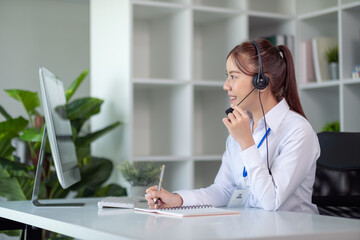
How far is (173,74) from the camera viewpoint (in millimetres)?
3490

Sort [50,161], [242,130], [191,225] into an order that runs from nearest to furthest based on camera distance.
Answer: [191,225] < [242,130] < [50,161]

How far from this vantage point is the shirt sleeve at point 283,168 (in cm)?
171

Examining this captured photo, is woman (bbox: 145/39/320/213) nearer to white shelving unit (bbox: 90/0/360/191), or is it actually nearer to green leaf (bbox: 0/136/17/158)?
white shelving unit (bbox: 90/0/360/191)

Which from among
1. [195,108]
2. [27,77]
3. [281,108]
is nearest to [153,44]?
[195,108]

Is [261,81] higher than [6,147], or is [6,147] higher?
[261,81]

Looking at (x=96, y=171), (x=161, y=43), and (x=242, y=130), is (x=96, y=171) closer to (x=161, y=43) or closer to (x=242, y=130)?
(x=161, y=43)

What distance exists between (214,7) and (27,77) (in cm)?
314

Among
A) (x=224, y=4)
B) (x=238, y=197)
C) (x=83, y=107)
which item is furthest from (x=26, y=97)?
(x=238, y=197)

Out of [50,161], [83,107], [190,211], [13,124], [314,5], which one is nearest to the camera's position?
[190,211]

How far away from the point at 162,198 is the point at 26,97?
1843 mm

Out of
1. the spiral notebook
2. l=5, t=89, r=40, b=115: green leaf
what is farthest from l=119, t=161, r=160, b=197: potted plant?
l=5, t=89, r=40, b=115: green leaf

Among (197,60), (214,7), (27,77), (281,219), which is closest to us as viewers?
(281,219)

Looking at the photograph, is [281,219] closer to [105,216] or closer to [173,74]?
[105,216]

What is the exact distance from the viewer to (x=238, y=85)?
6.35 ft
